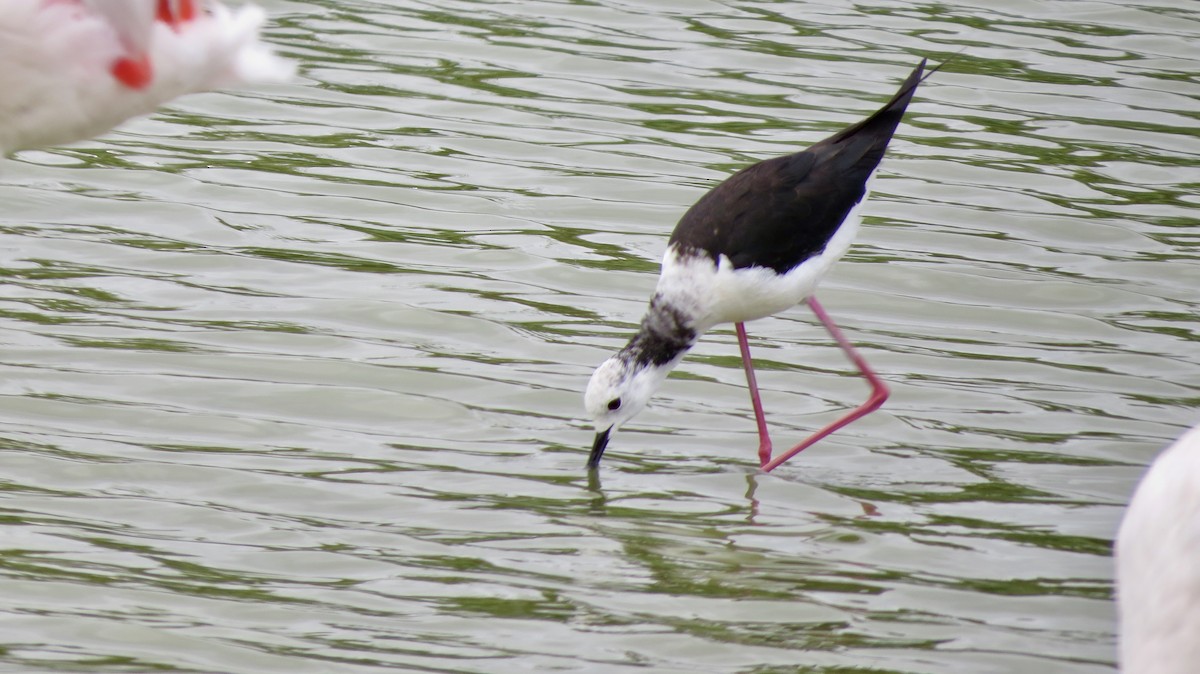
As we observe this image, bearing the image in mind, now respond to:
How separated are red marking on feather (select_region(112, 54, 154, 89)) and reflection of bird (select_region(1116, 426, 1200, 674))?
2.08 metres

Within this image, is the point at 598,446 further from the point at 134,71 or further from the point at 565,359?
the point at 134,71

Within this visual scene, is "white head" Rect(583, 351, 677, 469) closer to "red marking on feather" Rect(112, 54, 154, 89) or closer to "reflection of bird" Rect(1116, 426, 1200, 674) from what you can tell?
"red marking on feather" Rect(112, 54, 154, 89)

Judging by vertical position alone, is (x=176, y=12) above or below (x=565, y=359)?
above

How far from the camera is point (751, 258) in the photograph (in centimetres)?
634

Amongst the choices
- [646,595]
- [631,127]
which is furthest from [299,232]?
[646,595]

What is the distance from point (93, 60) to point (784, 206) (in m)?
3.39

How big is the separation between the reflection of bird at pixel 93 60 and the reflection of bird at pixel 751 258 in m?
2.64

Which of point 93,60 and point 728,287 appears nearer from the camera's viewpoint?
point 93,60

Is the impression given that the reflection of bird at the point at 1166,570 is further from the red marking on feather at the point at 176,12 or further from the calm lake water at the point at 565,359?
the red marking on feather at the point at 176,12

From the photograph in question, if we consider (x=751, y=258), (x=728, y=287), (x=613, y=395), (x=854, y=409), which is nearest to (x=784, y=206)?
(x=751, y=258)

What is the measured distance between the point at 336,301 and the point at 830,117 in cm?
330

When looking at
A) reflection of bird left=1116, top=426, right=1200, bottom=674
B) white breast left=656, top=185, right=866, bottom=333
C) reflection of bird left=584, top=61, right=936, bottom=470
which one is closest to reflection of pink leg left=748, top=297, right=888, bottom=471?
reflection of bird left=584, top=61, right=936, bottom=470

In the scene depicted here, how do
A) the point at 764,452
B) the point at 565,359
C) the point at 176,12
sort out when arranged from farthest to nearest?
the point at 565,359 → the point at 764,452 → the point at 176,12

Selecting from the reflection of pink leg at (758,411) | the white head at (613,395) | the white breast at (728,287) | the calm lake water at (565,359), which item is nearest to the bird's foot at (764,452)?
the reflection of pink leg at (758,411)
